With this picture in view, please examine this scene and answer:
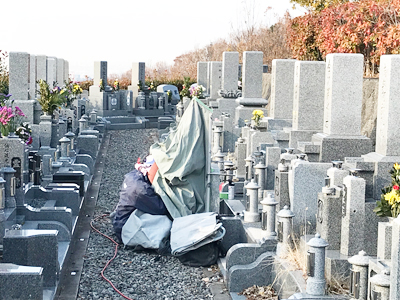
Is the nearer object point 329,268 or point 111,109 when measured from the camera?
point 329,268

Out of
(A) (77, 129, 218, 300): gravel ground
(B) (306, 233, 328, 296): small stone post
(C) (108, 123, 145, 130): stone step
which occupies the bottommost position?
(A) (77, 129, 218, 300): gravel ground

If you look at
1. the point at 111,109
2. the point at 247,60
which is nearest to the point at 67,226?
the point at 247,60

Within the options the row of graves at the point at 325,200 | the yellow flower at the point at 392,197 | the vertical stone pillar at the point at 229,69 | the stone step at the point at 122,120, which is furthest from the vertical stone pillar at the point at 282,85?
the stone step at the point at 122,120

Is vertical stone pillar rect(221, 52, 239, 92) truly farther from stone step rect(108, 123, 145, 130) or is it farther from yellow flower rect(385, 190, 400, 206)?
yellow flower rect(385, 190, 400, 206)

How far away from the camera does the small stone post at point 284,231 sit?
7.20m

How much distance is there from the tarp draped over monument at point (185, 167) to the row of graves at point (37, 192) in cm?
148

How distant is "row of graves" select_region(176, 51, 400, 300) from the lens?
5867 mm

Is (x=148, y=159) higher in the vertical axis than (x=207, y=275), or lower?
higher

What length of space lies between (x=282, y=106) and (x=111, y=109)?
14.6m

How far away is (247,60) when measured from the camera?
16109mm

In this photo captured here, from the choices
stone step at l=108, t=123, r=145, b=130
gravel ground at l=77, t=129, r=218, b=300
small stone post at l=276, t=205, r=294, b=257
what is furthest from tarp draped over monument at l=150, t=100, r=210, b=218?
stone step at l=108, t=123, r=145, b=130

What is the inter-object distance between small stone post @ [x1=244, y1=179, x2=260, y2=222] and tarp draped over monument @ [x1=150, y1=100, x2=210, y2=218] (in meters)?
1.24

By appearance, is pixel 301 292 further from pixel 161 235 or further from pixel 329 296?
pixel 161 235

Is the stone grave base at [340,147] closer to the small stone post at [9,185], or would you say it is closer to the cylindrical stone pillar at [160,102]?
the small stone post at [9,185]
